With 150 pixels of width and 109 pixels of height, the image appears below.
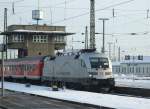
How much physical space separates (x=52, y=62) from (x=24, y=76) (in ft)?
36.0

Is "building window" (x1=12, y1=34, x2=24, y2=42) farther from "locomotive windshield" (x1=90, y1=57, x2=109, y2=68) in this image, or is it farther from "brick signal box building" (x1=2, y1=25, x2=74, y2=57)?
"locomotive windshield" (x1=90, y1=57, x2=109, y2=68)

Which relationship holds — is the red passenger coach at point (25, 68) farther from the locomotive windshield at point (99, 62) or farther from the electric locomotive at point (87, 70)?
the locomotive windshield at point (99, 62)

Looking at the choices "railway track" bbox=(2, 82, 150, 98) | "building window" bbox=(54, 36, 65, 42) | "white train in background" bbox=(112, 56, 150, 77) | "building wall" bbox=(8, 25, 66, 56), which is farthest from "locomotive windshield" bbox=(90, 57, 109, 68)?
"building window" bbox=(54, 36, 65, 42)

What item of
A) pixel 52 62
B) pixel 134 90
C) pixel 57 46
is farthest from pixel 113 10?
pixel 57 46

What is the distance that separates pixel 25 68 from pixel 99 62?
67.1 feet

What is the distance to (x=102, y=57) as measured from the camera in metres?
40.0

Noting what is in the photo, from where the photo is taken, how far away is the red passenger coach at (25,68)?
53312 mm

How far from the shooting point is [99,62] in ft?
129

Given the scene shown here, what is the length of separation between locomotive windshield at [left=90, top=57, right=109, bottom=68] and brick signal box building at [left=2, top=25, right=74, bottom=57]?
6511 centimetres

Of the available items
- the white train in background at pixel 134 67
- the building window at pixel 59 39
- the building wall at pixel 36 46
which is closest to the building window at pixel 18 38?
→ the building wall at pixel 36 46

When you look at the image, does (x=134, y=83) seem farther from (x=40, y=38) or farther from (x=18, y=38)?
(x=40, y=38)

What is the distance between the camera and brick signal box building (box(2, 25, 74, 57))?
106062mm

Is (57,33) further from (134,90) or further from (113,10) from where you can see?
(134,90)

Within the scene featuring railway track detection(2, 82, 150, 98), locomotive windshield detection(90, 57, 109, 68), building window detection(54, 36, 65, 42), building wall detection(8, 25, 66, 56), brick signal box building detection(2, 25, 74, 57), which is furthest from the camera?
building window detection(54, 36, 65, 42)
